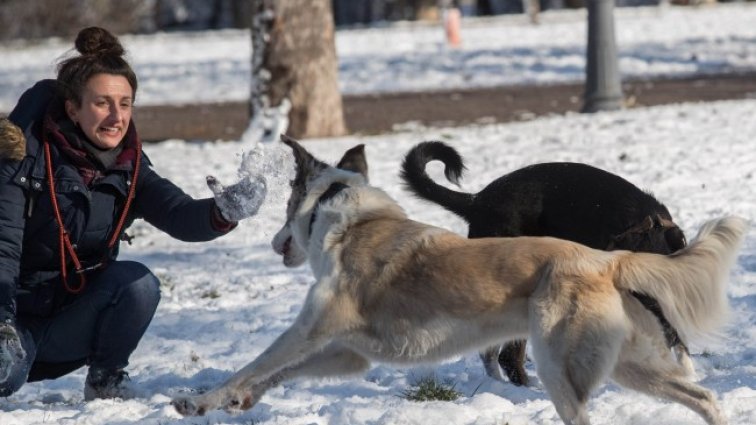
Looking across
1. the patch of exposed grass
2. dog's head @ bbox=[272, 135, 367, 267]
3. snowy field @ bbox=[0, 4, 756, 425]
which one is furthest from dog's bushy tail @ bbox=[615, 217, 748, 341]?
dog's head @ bbox=[272, 135, 367, 267]

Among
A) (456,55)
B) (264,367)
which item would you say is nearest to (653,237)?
(264,367)

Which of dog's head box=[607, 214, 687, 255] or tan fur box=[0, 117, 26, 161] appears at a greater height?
tan fur box=[0, 117, 26, 161]

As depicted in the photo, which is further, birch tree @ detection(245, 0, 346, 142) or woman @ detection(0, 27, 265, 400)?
birch tree @ detection(245, 0, 346, 142)

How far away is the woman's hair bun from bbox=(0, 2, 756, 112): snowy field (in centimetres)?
1122

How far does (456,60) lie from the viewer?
21.6 metres

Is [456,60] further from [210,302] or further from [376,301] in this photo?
[376,301]

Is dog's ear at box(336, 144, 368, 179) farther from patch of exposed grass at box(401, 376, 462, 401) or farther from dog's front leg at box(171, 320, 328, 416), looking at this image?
patch of exposed grass at box(401, 376, 462, 401)

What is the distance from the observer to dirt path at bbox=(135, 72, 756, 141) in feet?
44.9

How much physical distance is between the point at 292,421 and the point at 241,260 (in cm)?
317

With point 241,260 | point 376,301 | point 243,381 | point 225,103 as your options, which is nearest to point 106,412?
point 243,381

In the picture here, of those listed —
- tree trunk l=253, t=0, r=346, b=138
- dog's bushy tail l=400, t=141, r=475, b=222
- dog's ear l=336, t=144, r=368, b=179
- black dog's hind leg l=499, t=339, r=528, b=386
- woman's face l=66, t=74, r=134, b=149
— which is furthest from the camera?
tree trunk l=253, t=0, r=346, b=138

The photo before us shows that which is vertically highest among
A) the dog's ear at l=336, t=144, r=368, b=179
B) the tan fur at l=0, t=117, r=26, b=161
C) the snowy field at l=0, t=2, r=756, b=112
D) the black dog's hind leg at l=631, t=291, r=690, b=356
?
the tan fur at l=0, t=117, r=26, b=161

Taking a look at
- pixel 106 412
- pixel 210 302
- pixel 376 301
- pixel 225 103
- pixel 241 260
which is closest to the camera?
pixel 376 301

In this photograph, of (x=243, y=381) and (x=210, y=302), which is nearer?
(x=243, y=381)
